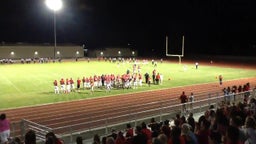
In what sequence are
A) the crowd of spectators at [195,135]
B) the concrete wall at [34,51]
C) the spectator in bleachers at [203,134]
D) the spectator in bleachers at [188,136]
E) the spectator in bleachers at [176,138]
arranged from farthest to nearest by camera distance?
the concrete wall at [34,51]
the spectator in bleachers at [203,134]
the spectator in bleachers at [188,136]
the spectator in bleachers at [176,138]
the crowd of spectators at [195,135]

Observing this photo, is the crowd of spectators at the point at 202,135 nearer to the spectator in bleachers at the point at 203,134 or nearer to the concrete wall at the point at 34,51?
the spectator in bleachers at the point at 203,134

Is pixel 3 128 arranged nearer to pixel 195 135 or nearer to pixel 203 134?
pixel 195 135

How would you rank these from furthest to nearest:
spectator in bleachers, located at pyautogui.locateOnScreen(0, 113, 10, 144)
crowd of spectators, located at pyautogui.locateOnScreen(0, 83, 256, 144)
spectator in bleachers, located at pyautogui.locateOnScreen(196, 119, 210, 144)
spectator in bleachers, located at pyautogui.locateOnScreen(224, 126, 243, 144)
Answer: spectator in bleachers, located at pyautogui.locateOnScreen(0, 113, 10, 144)
spectator in bleachers, located at pyautogui.locateOnScreen(196, 119, 210, 144)
crowd of spectators, located at pyautogui.locateOnScreen(0, 83, 256, 144)
spectator in bleachers, located at pyautogui.locateOnScreen(224, 126, 243, 144)

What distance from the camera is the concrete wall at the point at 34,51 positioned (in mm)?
64625

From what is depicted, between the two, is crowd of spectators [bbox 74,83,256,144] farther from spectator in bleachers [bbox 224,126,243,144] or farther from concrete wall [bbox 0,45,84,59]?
concrete wall [bbox 0,45,84,59]

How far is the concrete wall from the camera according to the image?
6462 cm

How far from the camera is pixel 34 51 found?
2685 inches

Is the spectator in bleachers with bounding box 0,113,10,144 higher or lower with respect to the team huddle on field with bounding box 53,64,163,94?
lower

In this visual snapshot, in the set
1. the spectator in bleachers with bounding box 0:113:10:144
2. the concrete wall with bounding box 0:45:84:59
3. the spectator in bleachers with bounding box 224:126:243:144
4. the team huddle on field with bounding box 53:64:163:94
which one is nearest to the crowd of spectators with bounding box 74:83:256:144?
the spectator in bleachers with bounding box 224:126:243:144

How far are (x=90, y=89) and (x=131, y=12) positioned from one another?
69.4 metres

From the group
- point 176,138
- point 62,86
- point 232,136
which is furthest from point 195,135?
point 62,86

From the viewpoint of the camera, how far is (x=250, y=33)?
80.5 metres

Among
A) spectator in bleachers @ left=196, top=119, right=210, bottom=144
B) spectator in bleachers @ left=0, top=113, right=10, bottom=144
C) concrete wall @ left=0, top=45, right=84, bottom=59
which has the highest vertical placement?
concrete wall @ left=0, top=45, right=84, bottom=59

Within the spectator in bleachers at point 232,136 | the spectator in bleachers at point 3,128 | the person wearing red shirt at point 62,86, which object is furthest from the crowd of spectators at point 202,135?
the person wearing red shirt at point 62,86
